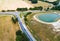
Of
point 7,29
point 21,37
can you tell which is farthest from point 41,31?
point 7,29

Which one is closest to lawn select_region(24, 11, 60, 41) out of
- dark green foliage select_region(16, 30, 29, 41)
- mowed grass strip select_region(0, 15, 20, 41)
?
dark green foliage select_region(16, 30, 29, 41)

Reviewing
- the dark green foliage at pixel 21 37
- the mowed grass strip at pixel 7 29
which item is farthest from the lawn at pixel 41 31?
the mowed grass strip at pixel 7 29

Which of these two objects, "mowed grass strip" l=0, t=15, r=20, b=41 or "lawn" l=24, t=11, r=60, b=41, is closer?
"lawn" l=24, t=11, r=60, b=41

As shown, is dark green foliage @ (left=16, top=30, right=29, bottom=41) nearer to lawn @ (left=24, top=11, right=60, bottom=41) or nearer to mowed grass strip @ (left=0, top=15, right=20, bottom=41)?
mowed grass strip @ (left=0, top=15, right=20, bottom=41)

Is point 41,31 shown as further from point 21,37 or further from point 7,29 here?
point 7,29

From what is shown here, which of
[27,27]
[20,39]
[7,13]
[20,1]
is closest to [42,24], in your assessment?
[27,27]
